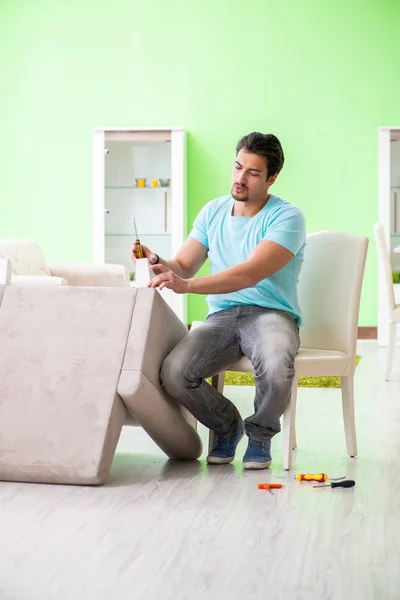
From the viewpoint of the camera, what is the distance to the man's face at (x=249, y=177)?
3.04m

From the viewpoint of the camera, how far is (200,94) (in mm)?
7578

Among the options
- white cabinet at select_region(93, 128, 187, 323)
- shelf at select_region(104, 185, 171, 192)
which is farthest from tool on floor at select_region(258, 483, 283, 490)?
shelf at select_region(104, 185, 171, 192)

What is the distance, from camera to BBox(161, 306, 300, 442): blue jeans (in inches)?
110

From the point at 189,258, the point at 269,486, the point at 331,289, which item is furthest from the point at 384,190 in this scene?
the point at 269,486

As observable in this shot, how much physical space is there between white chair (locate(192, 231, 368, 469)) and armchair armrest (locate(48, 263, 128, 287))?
9.00 ft

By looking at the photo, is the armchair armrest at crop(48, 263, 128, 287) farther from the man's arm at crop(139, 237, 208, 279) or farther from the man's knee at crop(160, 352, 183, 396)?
the man's knee at crop(160, 352, 183, 396)

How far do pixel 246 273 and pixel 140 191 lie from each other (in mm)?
4589

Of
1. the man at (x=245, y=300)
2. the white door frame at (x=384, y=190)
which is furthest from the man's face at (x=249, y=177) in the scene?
the white door frame at (x=384, y=190)

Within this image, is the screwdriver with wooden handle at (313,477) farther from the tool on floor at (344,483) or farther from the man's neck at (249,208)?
the man's neck at (249,208)

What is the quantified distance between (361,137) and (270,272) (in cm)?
485

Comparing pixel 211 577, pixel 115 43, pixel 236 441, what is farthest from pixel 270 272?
pixel 115 43

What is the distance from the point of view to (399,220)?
7234mm

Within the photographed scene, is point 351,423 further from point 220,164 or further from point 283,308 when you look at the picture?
point 220,164

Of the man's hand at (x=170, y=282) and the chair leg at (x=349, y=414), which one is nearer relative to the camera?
the man's hand at (x=170, y=282)
